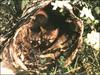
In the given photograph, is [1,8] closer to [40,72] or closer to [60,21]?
[60,21]

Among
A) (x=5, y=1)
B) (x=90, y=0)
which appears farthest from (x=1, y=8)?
(x=90, y=0)

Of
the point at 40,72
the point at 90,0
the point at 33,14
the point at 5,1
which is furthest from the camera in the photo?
the point at 5,1

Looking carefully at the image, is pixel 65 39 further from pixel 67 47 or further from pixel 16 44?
pixel 16 44

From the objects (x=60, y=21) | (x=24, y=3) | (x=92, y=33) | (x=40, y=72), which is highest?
(x=24, y=3)

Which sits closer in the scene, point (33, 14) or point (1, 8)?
point (33, 14)

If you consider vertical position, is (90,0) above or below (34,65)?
above

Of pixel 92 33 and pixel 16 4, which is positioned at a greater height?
pixel 16 4

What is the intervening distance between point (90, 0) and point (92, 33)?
19.7 inches

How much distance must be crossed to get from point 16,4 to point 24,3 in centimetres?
18

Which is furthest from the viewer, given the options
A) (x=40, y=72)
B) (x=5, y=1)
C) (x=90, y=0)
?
(x=5, y=1)

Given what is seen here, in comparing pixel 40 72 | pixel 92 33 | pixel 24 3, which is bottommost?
pixel 40 72

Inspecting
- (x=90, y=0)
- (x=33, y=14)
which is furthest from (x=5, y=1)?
(x=90, y=0)

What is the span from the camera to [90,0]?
409cm

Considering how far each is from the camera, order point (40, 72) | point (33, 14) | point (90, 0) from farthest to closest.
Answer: point (90, 0), point (33, 14), point (40, 72)
